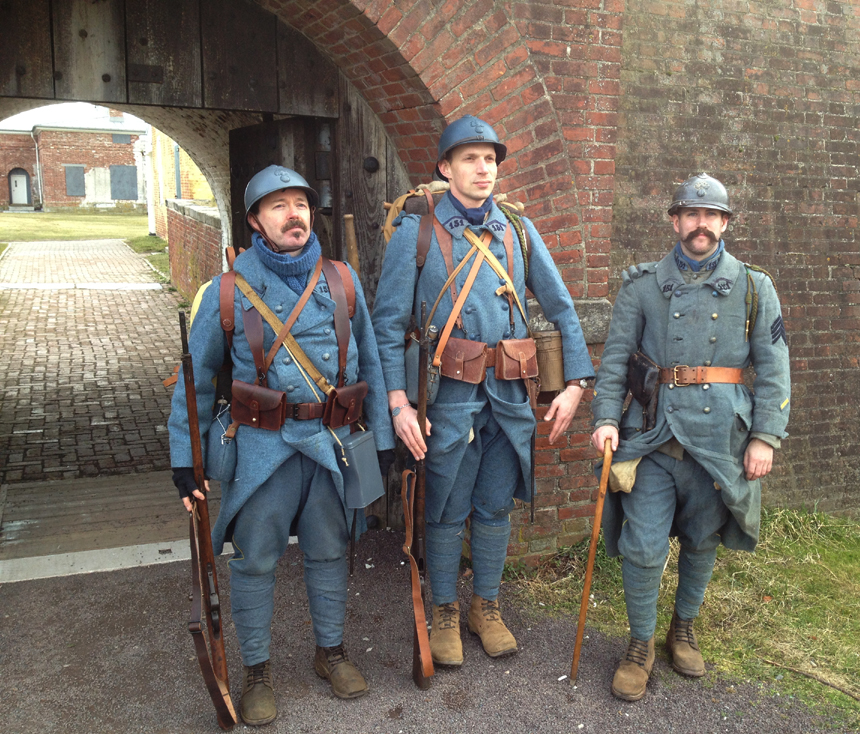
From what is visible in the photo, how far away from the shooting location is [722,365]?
11.0 feet

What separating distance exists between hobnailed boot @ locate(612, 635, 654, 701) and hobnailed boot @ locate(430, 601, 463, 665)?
2.20ft

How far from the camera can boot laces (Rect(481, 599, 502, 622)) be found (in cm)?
381

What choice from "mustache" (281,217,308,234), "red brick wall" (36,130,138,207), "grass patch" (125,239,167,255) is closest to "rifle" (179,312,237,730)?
"mustache" (281,217,308,234)

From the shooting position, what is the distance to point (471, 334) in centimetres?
346

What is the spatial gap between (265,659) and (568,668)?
1.32 m

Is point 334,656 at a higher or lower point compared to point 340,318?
lower

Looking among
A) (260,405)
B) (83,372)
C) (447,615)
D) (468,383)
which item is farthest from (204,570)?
(83,372)

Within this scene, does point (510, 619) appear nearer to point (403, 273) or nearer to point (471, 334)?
point (471, 334)

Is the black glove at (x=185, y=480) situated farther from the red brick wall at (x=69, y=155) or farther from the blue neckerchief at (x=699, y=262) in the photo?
the red brick wall at (x=69, y=155)

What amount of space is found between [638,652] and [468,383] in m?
1.35

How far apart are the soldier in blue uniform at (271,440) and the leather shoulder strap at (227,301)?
0.02m

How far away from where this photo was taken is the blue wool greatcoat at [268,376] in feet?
10.2

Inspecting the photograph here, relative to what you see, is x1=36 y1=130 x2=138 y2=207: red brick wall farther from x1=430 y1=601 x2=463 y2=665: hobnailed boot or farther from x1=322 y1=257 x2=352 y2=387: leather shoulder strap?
x1=430 y1=601 x2=463 y2=665: hobnailed boot

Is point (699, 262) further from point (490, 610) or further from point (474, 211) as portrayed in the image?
point (490, 610)
